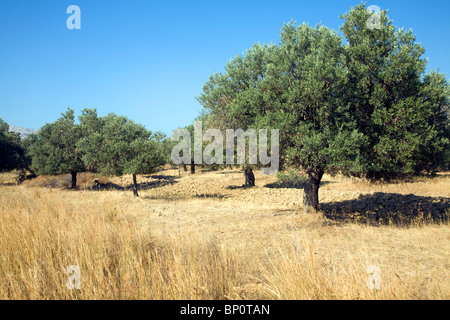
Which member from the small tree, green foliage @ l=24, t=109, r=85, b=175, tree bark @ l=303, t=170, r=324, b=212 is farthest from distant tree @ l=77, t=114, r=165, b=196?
tree bark @ l=303, t=170, r=324, b=212

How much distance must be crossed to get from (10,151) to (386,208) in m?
50.8

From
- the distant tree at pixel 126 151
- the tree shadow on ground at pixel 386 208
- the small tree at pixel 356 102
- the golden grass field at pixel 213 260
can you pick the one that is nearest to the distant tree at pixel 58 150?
the distant tree at pixel 126 151

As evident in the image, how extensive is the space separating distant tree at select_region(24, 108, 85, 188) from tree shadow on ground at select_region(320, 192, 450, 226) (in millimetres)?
30678

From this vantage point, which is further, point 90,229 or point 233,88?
point 233,88

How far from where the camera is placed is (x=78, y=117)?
42.0 metres

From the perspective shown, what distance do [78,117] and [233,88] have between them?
31439 millimetres

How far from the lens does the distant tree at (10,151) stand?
4016 centimetres

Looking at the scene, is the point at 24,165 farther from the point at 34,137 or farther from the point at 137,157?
the point at 137,157

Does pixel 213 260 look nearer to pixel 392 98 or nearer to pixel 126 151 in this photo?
pixel 392 98

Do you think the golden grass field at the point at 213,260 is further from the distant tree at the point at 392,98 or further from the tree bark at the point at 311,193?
the distant tree at the point at 392,98

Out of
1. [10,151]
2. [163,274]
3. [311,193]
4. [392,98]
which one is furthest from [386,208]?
[10,151]

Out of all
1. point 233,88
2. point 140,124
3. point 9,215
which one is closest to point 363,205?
point 233,88

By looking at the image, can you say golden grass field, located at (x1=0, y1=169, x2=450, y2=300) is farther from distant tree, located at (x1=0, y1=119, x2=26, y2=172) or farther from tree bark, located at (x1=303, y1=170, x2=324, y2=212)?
distant tree, located at (x1=0, y1=119, x2=26, y2=172)
